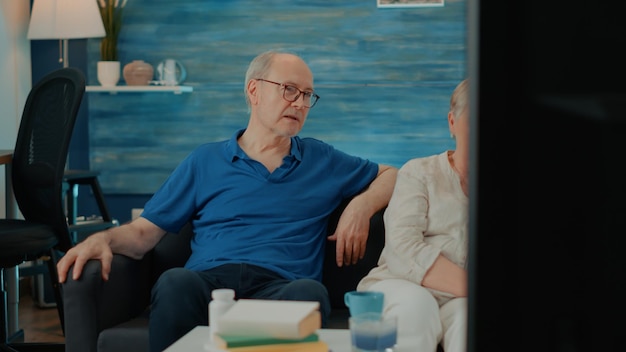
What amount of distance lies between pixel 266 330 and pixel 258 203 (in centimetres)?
129

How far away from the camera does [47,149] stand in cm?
339

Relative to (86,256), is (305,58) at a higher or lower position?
higher

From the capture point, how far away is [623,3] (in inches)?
15.6

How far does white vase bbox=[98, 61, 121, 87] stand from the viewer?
16.5ft

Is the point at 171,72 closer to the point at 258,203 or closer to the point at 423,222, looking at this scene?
the point at 258,203

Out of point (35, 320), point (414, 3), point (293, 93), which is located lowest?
point (35, 320)

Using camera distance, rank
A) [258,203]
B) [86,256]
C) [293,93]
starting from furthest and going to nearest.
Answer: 1. [293,93]
2. [258,203]
3. [86,256]

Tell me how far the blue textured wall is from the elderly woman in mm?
2560

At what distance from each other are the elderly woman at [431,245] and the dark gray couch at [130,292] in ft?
0.77

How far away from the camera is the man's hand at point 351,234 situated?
2584mm

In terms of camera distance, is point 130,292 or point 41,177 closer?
point 130,292

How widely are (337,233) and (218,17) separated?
276cm

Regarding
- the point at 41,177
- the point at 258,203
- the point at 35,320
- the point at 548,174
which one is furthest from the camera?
the point at 35,320

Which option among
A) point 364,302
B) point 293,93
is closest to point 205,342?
point 364,302
